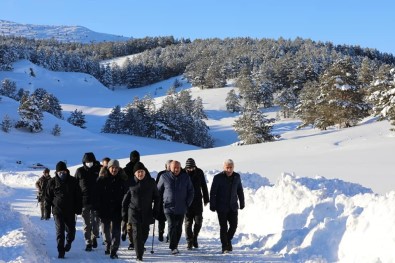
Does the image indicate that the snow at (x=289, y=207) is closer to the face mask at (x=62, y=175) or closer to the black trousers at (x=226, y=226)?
the black trousers at (x=226, y=226)

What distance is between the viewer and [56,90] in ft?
411

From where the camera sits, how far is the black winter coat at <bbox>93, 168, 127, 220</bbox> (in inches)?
348

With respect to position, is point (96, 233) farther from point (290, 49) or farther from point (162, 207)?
point (290, 49)

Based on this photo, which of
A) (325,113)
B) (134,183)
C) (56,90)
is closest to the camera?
(134,183)

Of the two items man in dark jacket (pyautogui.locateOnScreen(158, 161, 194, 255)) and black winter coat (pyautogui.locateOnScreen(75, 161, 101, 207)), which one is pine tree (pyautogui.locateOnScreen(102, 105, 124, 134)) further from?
man in dark jacket (pyautogui.locateOnScreen(158, 161, 194, 255))

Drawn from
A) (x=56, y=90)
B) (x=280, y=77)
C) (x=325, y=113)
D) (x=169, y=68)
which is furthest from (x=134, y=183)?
(x=169, y=68)

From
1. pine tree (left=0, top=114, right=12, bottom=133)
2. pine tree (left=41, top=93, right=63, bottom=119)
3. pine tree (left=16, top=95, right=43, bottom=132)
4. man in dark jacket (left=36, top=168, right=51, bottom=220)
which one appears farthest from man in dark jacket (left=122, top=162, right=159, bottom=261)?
pine tree (left=41, top=93, right=63, bottom=119)

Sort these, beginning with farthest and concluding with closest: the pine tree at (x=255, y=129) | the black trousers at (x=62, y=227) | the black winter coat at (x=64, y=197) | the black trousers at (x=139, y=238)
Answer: the pine tree at (x=255, y=129), the black winter coat at (x=64, y=197), the black trousers at (x=62, y=227), the black trousers at (x=139, y=238)

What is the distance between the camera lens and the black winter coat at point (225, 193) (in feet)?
29.8

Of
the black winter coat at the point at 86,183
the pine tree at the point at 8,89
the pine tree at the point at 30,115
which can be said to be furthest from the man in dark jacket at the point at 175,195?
the pine tree at the point at 8,89

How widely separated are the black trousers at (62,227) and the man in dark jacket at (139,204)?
1095 mm

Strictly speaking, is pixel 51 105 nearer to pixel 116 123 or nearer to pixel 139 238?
pixel 116 123

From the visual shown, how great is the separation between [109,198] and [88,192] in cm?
65

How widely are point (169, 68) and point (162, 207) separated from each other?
151 m
